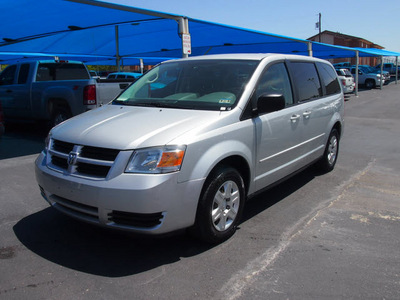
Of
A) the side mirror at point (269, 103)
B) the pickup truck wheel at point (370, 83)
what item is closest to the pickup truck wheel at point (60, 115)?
the side mirror at point (269, 103)

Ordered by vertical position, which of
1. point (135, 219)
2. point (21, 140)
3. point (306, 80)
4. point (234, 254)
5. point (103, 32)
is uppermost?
point (103, 32)

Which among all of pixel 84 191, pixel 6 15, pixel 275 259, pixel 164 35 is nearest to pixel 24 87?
pixel 6 15

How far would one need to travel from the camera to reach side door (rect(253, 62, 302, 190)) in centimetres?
396

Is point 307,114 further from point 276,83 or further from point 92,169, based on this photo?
point 92,169

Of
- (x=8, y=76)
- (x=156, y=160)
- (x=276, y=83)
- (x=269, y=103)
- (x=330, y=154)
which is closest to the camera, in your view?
(x=156, y=160)

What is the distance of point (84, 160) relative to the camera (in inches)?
125

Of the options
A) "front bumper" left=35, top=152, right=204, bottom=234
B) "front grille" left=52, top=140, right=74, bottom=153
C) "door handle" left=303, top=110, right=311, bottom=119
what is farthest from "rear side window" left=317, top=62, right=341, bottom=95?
"front grille" left=52, top=140, right=74, bottom=153

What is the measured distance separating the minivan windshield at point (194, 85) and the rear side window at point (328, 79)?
1992 millimetres

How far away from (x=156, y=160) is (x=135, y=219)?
0.51 meters

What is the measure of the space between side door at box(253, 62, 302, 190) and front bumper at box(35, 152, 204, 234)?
3.57ft

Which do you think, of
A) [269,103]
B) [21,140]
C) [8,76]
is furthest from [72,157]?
[8,76]

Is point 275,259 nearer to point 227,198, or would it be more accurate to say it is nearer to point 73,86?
point 227,198

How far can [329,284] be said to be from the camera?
2900 millimetres

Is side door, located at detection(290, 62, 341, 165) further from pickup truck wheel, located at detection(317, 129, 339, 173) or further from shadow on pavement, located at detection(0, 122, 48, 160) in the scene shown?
shadow on pavement, located at detection(0, 122, 48, 160)
